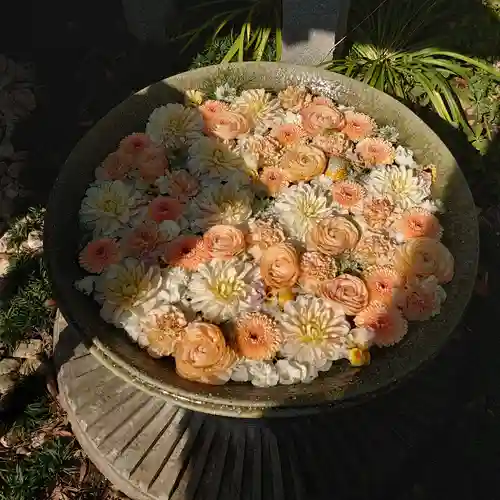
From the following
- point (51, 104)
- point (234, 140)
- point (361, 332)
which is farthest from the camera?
point (51, 104)

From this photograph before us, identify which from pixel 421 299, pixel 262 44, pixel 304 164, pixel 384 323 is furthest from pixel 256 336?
pixel 262 44

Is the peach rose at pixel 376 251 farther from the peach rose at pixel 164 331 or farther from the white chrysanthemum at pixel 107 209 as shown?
the white chrysanthemum at pixel 107 209

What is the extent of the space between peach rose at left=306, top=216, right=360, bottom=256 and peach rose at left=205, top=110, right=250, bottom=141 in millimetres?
416

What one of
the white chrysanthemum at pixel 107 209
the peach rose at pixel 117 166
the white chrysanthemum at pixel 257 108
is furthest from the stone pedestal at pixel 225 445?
the white chrysanthemum at pixel 257 108

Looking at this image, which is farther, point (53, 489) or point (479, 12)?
point (479, 12)

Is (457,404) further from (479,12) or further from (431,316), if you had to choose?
(479,12)

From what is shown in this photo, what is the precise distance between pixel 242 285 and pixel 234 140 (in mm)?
543

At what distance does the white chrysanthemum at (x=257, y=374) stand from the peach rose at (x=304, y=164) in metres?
0.61

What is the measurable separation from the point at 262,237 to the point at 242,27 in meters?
1.75

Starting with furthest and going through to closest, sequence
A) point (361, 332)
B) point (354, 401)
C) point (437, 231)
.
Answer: point (437, 231)
point (361, 332)
point (354, 401)

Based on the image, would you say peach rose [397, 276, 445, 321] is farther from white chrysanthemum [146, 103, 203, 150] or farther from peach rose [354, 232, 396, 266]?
white chrysanthemum [146, 103, 203, 150]

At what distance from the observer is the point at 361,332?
5.79ft

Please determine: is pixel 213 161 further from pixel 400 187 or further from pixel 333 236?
pixel 400 187

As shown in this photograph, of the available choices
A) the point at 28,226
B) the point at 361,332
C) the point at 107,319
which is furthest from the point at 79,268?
the point at 28,226
